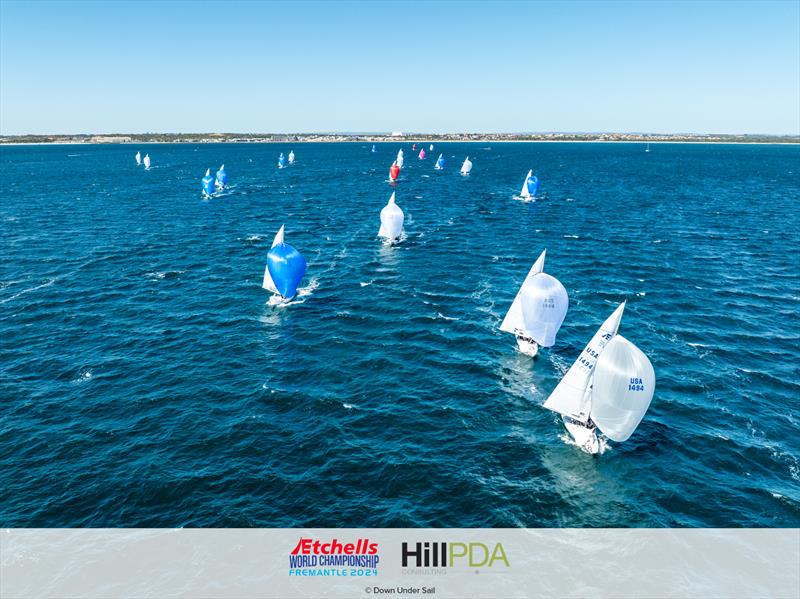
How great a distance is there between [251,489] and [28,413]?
72.5ft

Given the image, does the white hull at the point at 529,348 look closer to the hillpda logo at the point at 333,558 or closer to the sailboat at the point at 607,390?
the sailboat at the point at 607,390

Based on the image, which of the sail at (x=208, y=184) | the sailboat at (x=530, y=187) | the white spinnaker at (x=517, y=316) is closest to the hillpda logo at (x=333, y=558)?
the white spinnaker at (x=517, y=316)

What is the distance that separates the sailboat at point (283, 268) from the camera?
188 feet

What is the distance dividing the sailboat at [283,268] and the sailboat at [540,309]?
1087 inches

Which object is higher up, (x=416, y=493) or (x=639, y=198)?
(x=639, y=198)

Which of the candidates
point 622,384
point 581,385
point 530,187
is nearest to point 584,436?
point 581,385

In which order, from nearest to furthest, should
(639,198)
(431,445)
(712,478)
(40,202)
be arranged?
(712,478)
(431,445)
(40,202)
(639,198)

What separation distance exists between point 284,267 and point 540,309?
1218 inches

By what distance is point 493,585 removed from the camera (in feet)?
81.7

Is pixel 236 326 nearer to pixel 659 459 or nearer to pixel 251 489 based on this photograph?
pixel 251 489

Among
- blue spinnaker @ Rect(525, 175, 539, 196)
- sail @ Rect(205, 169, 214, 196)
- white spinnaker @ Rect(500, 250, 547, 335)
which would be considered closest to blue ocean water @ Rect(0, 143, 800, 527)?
white spinnaker @ Rect(500, 250, 547, 335)

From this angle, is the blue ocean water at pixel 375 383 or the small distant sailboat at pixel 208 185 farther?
the small distant sailboat at pixel 208 185

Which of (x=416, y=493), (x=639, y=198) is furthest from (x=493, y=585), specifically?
(x=639, y=198)

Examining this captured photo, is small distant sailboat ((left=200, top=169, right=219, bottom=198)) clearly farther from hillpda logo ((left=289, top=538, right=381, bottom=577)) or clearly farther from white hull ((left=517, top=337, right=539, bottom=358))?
hillpda logo ((left=289, top=538, right=381, bottom=577))
